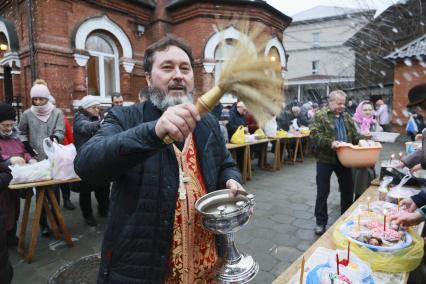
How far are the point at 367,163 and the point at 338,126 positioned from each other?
2.60 feet

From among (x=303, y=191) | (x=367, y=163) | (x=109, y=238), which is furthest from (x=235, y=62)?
(x=303, y=191)

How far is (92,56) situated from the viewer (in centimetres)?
1002

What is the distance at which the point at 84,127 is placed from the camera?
4289 millimetres

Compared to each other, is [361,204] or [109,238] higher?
[109,238]

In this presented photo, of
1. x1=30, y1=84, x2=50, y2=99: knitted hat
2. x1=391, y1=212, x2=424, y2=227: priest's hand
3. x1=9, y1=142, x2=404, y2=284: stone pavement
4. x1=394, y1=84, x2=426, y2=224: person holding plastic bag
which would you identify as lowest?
x1=9, y1=142, x2=404, y2=284: stone pavement

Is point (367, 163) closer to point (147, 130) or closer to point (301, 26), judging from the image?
point (147, 130)

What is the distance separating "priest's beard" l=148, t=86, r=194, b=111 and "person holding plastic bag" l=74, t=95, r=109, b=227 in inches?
119

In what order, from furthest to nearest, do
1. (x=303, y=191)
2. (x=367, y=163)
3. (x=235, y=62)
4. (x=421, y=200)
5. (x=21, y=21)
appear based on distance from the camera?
(x=21, y=21) < (x=303, y=191) < (x=367, y=163) < (x=421, y=200) < (x=235, y=62)

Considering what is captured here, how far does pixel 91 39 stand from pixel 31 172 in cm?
798

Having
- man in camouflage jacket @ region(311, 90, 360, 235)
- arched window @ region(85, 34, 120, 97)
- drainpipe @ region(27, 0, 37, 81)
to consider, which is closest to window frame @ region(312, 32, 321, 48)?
arched window @ region(85, 34, 120, 97)

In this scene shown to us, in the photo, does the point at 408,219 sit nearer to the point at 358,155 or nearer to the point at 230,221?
the point at 230,221

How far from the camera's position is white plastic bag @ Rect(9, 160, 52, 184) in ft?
10.7

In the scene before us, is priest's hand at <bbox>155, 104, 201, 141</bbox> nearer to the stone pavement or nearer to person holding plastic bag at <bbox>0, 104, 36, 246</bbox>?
the stone pavement

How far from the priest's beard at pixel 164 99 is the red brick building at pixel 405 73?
15127 millimetres
